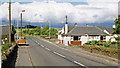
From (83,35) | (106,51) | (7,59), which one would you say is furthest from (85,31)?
(7,59)

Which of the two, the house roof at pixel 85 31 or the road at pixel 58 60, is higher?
the house roof at pixel 85 31

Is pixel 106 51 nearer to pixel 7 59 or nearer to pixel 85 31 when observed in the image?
pixel 7 59

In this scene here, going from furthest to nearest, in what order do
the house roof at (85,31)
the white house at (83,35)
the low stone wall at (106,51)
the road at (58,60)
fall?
the house roof at (85,31) < the white house at (83,35) < the low stone wall at (106,51) < the road at (58,60)

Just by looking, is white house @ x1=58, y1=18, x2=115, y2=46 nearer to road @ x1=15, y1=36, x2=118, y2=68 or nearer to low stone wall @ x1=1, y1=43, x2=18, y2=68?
road @ x1=15, y1=36, x2=118, y2=68

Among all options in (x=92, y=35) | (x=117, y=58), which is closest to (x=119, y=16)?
(x=92, y=35)

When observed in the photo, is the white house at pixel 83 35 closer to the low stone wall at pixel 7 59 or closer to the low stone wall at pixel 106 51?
the low stone wall at pixel 106 51

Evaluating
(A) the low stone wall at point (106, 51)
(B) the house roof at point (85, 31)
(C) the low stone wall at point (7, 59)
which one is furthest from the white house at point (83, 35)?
(C) the low stone wall at point (7, 59)

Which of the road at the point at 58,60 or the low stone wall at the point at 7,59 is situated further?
the road at the point at 58,60

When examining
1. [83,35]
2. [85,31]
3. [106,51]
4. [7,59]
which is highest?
[85,31]

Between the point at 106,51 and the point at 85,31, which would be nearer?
the point at 106,51

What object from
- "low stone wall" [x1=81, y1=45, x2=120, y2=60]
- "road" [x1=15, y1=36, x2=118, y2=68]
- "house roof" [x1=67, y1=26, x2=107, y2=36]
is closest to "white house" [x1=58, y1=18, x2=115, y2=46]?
"house roof" [x1=67, y1=26, x2=107, y2=36]

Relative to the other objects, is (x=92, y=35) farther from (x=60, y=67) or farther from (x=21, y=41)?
(x=60, y=67)

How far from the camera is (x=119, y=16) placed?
4147 cm

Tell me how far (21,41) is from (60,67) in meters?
28.9
